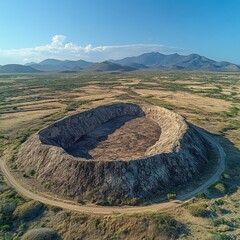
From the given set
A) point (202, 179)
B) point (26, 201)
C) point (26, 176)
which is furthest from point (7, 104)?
point (202, 179)

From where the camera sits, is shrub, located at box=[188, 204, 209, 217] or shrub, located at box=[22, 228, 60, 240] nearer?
shrub, located at box=[22, 228, 60, 240]

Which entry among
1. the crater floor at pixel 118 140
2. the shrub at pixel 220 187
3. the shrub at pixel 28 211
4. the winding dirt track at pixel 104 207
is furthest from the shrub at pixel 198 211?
the shrub at pixel 28 211

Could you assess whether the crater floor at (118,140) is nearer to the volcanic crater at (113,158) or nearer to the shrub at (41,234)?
the volcanic crater at (113,158)

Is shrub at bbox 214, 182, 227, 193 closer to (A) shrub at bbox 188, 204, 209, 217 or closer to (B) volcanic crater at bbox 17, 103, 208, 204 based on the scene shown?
(B) volcanic crater at bbox 17, 103, 208, 204

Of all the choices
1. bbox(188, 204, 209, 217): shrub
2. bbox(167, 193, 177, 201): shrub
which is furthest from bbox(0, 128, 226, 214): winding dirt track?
bbox(188, 204, 209, 217): shrub

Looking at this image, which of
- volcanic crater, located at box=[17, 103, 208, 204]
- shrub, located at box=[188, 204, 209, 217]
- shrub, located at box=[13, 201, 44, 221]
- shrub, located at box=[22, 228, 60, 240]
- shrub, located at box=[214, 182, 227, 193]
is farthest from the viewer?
shrub, located at box=[214, 182, 227, 193]

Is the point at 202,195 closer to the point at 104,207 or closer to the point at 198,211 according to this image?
the point at 198,211

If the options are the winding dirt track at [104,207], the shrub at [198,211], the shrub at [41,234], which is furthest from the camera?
the winding dirt track at [104,207]

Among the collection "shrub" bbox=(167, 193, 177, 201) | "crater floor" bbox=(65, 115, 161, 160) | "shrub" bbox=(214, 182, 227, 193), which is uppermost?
"shrub" bbox=(167, 193, 177, 201)

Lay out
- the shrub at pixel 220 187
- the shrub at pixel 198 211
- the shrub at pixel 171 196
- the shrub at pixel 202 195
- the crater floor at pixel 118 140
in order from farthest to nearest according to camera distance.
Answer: the crater floor at pixel 118 140
the shrub at pixel 220 187
the shrub at pixel 202 195
the shrub at pixel 171 196
the shrub at pixel 198 211

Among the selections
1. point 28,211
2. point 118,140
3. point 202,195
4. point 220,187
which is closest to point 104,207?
point 28,211
